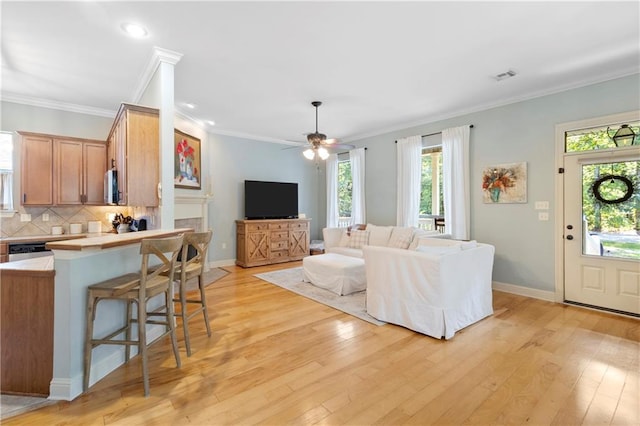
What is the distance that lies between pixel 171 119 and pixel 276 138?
4061 mm

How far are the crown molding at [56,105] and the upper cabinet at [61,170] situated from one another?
0.54m

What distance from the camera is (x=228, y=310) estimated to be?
144 inches

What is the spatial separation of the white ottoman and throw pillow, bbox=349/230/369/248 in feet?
2.90

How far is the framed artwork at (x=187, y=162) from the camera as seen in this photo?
4.95m

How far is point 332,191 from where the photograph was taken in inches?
291

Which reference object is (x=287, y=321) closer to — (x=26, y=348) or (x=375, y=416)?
(x=375, y=416)

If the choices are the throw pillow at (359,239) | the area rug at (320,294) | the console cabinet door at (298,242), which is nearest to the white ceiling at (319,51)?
the throw pillow at (359,239)

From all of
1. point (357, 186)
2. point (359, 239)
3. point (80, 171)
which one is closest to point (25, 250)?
point (80, 171)

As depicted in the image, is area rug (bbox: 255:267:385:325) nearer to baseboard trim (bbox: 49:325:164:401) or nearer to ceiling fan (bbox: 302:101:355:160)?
ceiling fan (bbox: 302:101:355:160)

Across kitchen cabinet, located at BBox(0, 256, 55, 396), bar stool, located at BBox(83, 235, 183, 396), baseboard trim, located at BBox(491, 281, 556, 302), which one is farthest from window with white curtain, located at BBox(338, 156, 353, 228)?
kitchen cabinet, located at BBox(0, 256, 55, 396)

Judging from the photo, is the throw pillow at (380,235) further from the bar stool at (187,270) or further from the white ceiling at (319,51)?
the bar stool at (187,270)

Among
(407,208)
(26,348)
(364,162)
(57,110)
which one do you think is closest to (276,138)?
(364,162)

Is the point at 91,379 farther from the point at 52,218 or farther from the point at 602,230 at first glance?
the point at 602,230

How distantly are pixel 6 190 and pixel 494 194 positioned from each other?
23.2ft
